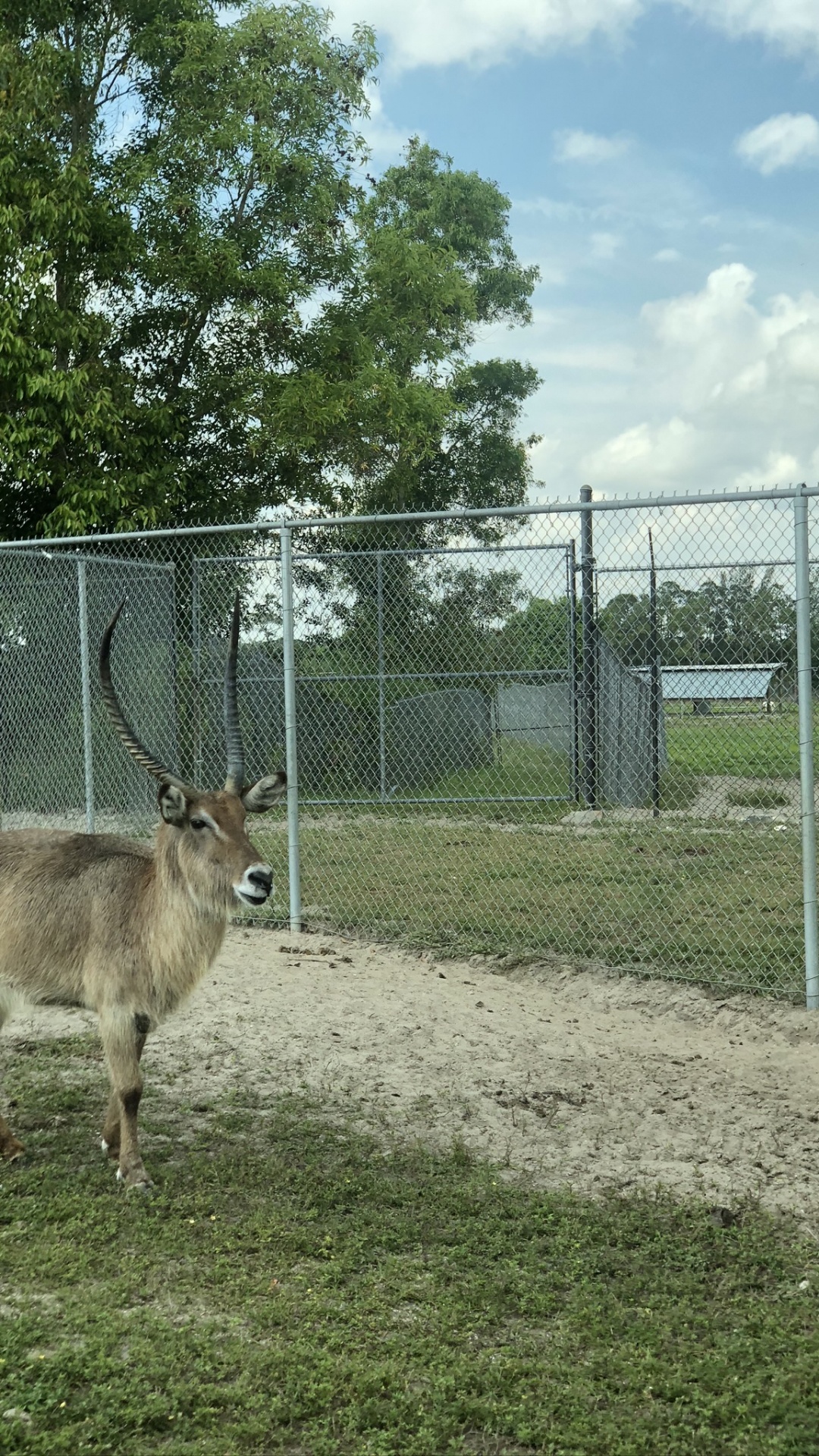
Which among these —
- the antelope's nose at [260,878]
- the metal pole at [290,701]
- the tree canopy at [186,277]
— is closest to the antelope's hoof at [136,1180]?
the antelope's nose at [260,878]

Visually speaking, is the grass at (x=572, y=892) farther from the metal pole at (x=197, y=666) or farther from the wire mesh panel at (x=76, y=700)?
the wire mesh panel at (x=76, y=700)

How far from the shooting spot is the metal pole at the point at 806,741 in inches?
257

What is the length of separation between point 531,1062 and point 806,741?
2.17m

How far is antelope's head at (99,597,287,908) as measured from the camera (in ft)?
14.5

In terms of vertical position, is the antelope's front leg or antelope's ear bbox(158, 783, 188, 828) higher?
antelope's ear bbox(158, 783, 188, 828)

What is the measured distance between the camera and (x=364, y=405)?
60.4ft

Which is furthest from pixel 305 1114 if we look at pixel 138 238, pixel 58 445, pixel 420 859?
pixel 138 238

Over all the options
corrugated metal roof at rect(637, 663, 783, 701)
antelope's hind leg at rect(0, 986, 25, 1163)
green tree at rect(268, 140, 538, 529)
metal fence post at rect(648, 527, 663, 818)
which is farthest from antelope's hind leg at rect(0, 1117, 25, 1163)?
green tree at rect(268, 140, 538, 529)

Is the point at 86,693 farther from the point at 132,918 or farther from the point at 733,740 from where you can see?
the point at 132,918

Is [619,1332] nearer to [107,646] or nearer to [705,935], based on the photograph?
[107,646]

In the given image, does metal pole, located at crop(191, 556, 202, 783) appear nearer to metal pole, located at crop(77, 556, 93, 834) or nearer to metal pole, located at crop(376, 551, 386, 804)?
metal pole, located at crop(77, 556, 93, 834)

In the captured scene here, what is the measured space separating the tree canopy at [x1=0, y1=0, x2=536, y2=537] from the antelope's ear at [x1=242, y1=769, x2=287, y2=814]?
10.5m

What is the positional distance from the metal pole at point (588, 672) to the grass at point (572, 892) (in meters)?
0.56

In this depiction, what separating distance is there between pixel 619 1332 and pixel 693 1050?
293cm
